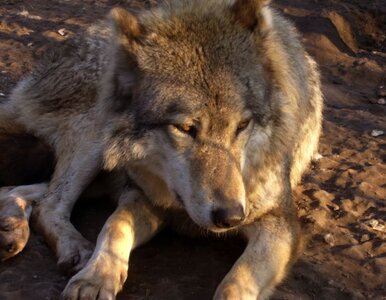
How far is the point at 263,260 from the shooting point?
362cm

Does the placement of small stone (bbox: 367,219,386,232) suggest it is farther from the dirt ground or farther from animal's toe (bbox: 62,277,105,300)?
animal's toe (bbox: 62,277,105,300)

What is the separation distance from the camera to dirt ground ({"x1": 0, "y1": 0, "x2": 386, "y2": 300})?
367 cm

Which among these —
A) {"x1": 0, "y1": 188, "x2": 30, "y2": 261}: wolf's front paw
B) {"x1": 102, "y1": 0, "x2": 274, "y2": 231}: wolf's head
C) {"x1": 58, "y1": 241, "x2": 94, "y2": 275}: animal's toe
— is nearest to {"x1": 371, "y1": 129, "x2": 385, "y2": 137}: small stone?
{"x1": 102, "y1": 0, "x2": 274, "y2": 231}: wolf's head

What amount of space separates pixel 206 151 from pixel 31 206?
60.8 inches

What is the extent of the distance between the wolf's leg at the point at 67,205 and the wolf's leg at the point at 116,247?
0.69 feet

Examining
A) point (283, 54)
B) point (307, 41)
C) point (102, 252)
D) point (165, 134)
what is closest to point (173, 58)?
point (165, 134)

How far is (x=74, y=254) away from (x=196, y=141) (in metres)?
1.12

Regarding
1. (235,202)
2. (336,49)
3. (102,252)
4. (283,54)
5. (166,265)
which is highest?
(283,54)

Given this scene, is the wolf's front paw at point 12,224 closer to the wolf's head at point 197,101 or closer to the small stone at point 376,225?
the wolf's head at point 197,101

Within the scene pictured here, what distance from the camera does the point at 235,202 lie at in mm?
3121

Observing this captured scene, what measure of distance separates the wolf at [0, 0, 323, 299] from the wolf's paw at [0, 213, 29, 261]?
1.3 inches

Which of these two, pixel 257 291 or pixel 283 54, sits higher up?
pixel 283 54

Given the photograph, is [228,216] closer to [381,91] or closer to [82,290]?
[82,290]

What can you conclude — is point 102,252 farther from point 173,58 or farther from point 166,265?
point 173,58
